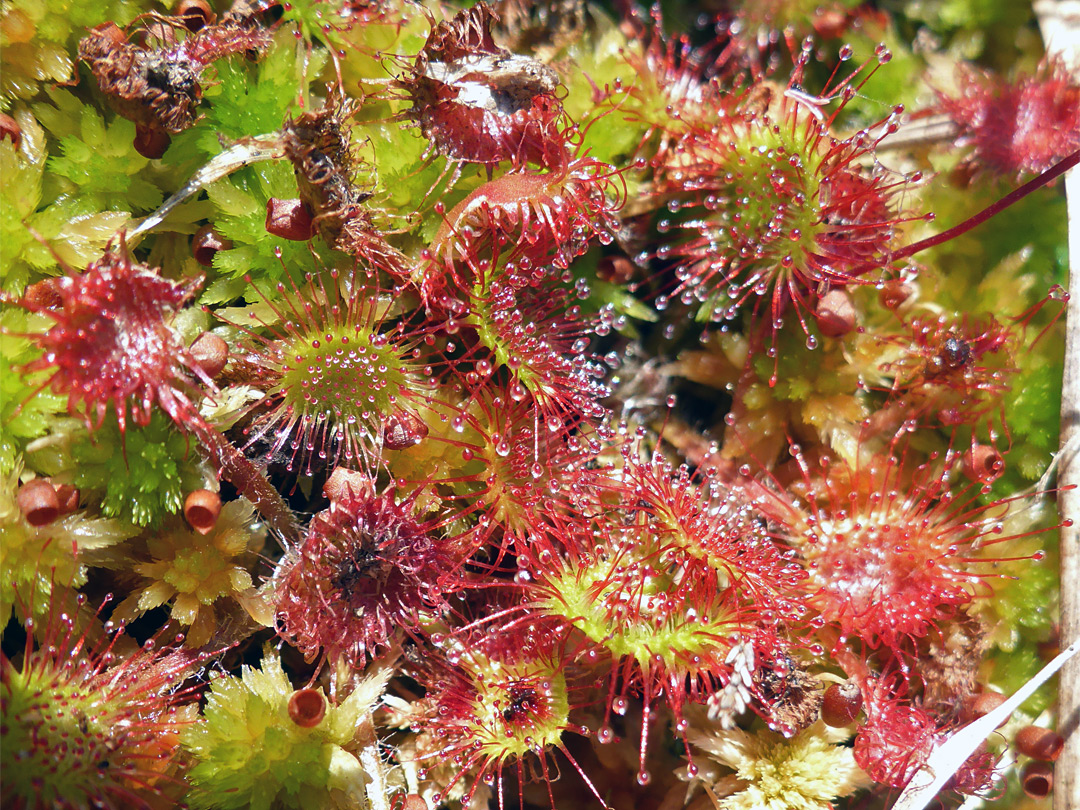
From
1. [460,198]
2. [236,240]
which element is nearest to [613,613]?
[460,198]

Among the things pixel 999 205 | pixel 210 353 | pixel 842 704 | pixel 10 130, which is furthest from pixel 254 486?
pixel 999 205

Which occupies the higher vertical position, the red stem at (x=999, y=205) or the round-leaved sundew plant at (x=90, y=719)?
the red stem at (x=999, y=205)

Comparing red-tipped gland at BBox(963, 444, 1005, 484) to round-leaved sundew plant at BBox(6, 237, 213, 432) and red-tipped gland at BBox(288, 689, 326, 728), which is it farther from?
round-leaved sundew plant at BBox(6, 237, 213, 432)

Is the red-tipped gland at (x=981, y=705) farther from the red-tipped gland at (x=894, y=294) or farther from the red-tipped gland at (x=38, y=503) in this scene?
the red-tipped gland at (x=38, y=503)

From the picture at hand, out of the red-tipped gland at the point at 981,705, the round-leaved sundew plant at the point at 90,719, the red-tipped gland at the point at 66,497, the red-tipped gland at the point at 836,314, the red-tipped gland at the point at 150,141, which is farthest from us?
the red-tipped gland at the point at 836,314

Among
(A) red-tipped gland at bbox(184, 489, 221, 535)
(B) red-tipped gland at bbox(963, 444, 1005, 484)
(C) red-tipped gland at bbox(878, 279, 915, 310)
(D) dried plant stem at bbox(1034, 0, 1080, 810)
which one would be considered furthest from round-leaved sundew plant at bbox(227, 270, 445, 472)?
(D) dried plant stem at bbox(1034, 0, 1080, 810)

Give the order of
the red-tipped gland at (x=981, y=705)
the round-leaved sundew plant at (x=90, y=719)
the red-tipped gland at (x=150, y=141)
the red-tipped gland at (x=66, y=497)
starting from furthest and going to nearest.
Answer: the red-tipped gland at (x=981, y=705) → the red-tipped gland at (x=150, y=141) → the red-tipped gland at (x=66, y=497) → the round-leaved sundew plant at (x=90, y=719)

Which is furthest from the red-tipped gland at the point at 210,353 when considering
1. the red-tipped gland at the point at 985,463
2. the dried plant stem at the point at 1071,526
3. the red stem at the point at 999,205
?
the dried plant stem at the point at 1071,526
